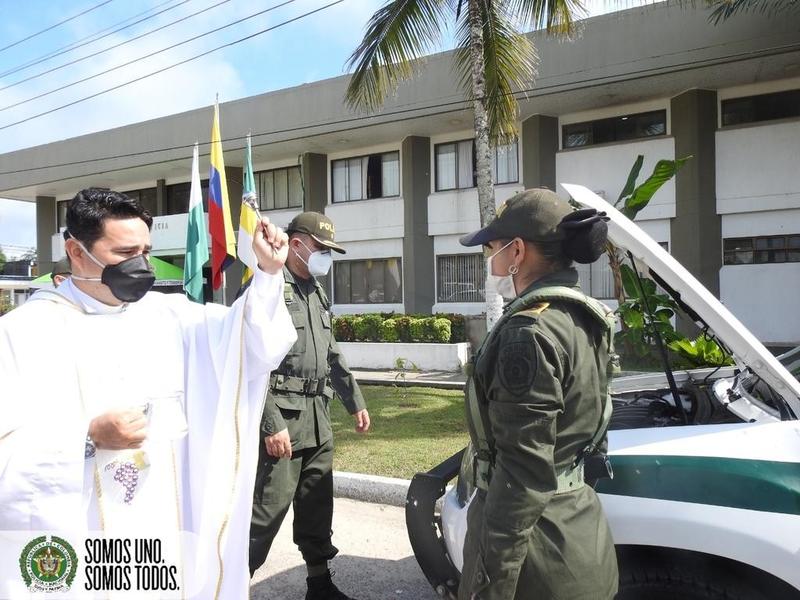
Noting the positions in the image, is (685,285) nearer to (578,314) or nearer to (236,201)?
(578,314)

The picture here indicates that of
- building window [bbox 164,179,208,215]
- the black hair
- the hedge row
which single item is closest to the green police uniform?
the black hair

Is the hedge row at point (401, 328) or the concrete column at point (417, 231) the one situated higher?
the concrete column at point (417, 231)

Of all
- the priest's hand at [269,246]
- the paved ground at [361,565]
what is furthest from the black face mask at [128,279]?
the paved ground at [361,565]

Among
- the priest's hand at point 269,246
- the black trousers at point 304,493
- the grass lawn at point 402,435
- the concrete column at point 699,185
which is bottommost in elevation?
the grass lawn at point 402,435

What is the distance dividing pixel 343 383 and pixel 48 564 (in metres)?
2.09

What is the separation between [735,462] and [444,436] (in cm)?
494

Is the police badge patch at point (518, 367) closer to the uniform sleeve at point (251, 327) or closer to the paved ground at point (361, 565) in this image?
the uniform sleeve at point (251, 327)

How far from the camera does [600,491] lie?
2266 mm

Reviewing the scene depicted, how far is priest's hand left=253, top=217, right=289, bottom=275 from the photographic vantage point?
1989 millimetres

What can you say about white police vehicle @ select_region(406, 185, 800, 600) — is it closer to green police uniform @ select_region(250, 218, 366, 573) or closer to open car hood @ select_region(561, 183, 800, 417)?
open car hood @ select_region(561, 183, 800, 417)

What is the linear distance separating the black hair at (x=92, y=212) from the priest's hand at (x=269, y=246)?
1.65 feet

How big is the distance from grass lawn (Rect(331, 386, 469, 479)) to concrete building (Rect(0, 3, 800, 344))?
4926 mm

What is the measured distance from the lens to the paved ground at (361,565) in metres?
3.54

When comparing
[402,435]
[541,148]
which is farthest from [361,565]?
[541,148]
